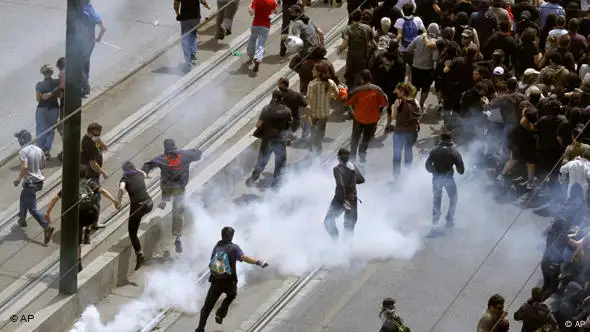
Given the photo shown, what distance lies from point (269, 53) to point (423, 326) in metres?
7.68

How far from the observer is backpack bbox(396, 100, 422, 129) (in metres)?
22.9

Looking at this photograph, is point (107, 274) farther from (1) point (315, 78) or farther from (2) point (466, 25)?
(2) point (466, 25)

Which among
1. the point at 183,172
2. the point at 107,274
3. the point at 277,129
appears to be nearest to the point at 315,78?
the point at 277,129

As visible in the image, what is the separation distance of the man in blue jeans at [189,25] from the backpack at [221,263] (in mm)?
6571

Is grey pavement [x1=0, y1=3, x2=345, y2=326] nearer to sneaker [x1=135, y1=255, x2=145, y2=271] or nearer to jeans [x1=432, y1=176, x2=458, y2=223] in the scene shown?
sneaker [x1=135, y1=255, x2=145, y2=271]

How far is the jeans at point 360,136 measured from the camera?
23.2 metres

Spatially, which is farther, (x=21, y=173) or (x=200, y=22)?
(x=200, y=22)

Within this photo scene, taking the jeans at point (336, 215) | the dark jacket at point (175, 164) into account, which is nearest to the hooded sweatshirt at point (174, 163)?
the dark jacket at point (175, 164)

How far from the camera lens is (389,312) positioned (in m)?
18.0

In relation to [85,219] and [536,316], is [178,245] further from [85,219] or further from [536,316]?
[536,316]

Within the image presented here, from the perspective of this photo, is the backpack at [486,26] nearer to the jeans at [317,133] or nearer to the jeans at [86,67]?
the jeans at [317,133]

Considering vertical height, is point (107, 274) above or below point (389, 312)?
below

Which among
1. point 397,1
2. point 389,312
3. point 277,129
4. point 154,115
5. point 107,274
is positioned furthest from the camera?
point 397,1

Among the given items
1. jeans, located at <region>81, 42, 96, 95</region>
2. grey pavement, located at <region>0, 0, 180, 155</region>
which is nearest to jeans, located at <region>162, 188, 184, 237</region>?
grey pavement, located at <region>0, 0, 180, 155</region>
